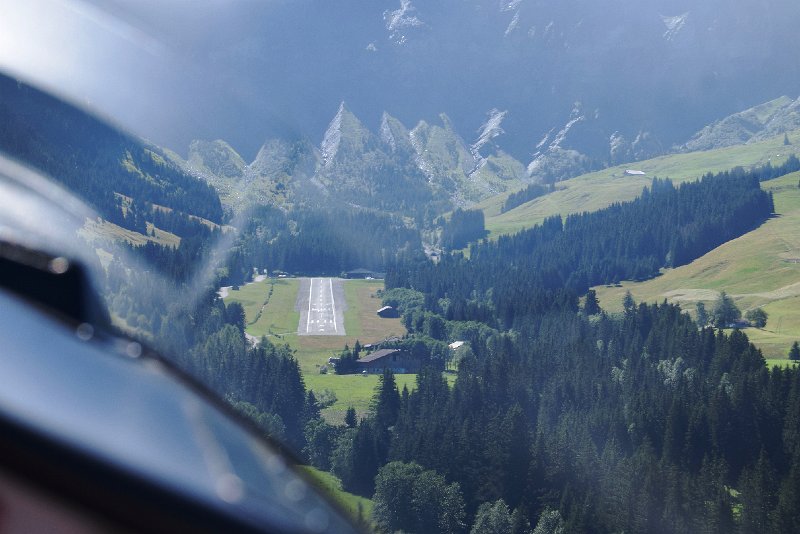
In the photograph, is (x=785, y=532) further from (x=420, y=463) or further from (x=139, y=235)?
(x=139, y=235)

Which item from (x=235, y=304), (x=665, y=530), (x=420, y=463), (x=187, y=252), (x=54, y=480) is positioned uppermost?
(x=187, y=252)

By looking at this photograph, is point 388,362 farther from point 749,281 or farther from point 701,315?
point 749,281

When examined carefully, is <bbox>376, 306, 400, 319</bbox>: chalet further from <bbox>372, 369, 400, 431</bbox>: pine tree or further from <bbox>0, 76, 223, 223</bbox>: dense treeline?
<bbox>372, 369, 400, 431</bbox>: pine tree

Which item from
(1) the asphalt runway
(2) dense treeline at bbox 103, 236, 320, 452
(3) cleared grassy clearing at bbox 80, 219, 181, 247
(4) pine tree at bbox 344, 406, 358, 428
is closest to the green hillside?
(1) the asphalt runway

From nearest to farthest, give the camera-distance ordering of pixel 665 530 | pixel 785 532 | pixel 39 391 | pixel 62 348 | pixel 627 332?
pixel 39 391 < pixel 62 348 < pixel 785 532 < pixel 665 530 < pixel 627 332

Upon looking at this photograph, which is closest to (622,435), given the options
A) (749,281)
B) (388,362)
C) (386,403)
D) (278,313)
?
(386,403)

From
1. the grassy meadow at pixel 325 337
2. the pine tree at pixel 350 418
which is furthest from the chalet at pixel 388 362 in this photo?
the pine tree at pixel 350 418

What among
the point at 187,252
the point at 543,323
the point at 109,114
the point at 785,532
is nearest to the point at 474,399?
the point at 785,532
